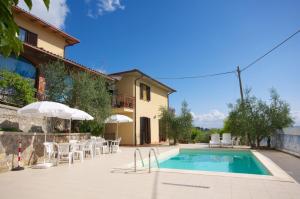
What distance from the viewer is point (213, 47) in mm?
17781

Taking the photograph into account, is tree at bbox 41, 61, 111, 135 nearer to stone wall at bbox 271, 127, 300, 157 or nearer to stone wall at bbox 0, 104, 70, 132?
stone wall at bbox 0, 104, 70, 132

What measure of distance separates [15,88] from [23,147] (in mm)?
3562

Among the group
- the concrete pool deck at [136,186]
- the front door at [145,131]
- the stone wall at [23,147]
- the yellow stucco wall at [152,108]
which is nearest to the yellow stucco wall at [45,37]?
the yellow stucco wall at [152,108]

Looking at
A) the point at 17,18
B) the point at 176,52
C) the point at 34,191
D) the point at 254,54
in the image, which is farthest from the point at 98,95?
the point at 254,54

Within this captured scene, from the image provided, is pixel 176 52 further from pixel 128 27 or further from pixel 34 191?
pixel 34 191

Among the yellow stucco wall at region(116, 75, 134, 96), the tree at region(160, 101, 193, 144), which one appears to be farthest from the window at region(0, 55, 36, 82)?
the tree at region(160, 101, 193, 144)

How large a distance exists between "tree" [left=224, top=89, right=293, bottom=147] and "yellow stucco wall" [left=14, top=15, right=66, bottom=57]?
1379cm

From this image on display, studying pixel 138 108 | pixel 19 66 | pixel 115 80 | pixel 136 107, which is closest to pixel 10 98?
pixel 19 66

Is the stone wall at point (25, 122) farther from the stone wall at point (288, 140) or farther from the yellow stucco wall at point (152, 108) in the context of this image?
the stone wall at point (288, 140)

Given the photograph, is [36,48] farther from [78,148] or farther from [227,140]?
[227,140]

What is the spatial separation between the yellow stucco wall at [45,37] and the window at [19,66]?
2.29 m

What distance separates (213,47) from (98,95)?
9036 millimetres

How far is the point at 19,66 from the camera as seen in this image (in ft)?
42.2

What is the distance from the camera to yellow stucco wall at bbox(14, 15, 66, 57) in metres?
14.3
